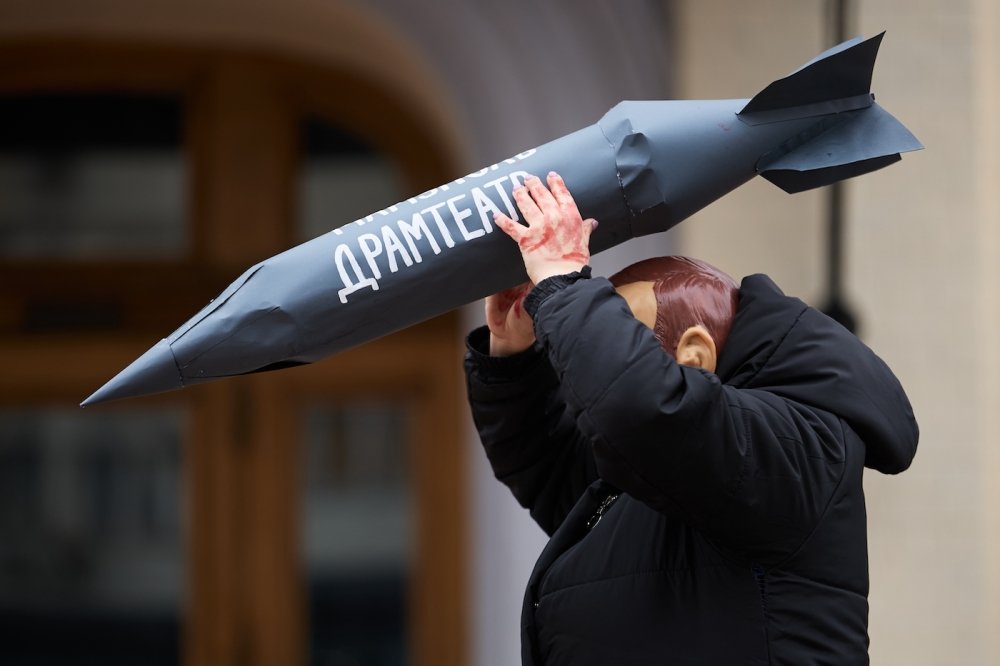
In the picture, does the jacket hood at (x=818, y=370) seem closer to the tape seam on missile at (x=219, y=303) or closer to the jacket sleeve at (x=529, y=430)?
the jacket sleeve at (x=529, y=430)

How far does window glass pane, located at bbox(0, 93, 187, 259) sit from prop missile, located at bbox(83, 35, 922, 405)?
2481 mm

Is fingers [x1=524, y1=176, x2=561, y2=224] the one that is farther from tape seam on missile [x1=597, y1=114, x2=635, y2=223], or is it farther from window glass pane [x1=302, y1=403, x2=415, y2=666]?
window glass pane [x1=302, y1=403, x2=415, y2=666]

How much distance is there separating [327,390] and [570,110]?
3.74ft

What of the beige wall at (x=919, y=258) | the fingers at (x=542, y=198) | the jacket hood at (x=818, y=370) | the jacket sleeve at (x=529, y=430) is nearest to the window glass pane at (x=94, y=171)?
the beige wall at (x=919, y=258)

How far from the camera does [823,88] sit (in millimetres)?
1506

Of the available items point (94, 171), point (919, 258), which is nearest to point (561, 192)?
point (919, 258)

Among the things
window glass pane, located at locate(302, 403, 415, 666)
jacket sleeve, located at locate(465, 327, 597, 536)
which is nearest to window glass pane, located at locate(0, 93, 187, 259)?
window glass pane, located at locate(302, 403, 415, 666)

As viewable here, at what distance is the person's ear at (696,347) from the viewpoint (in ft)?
4.78

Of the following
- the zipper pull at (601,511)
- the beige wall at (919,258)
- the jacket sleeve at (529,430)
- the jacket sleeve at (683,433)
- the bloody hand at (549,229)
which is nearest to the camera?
the jacket sleeve at (683,433)

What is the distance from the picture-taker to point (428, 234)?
1463mm

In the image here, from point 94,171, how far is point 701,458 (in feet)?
9.84

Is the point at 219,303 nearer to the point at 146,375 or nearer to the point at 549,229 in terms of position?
the point at 146,375

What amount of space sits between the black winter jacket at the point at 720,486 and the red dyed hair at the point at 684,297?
2 cm

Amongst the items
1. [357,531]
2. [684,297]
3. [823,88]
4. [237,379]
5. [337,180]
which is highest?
[337,180]
